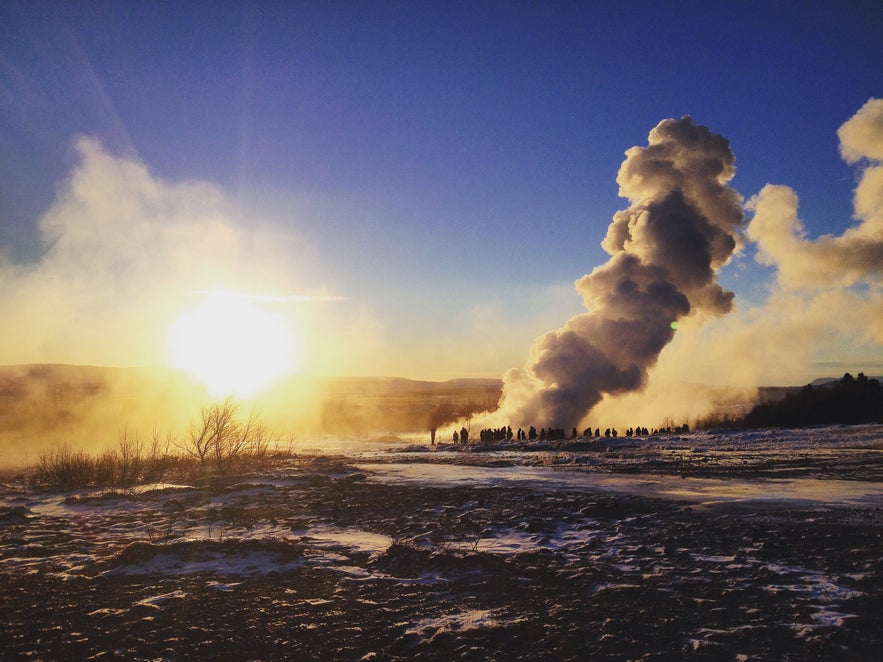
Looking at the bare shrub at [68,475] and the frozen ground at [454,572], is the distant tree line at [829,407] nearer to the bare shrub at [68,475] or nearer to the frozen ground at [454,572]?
the frozen ground at [454,572]

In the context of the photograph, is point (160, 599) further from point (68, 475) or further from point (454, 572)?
point (68, 475)

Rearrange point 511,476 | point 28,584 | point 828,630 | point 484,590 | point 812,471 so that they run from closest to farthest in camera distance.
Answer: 1. point 828,630
2. point 484,590
3. point 28,584
4. point 812,471
5. point 511,476

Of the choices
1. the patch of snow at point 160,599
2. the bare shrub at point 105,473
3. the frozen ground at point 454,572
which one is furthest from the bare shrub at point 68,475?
the patch of snow at point 160,599

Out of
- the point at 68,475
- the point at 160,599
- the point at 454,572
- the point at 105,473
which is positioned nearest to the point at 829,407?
the point at 454,572

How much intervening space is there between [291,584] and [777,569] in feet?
19.0

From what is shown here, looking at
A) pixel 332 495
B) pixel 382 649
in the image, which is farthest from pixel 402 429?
pixel 382 649

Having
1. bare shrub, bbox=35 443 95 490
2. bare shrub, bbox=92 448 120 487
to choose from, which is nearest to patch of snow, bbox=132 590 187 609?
bare shrub, bbox=92 448 120 487

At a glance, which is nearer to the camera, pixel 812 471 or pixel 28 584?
pixel 28 584

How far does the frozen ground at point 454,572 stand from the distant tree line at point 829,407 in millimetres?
21287

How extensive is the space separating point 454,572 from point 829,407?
115ft

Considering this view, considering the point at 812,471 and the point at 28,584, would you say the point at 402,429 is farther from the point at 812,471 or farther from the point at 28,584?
the point at 28,584

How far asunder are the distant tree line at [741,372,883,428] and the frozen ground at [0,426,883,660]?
21.3 metres

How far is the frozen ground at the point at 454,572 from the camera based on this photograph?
5.55 metres

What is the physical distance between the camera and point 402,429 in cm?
5128
